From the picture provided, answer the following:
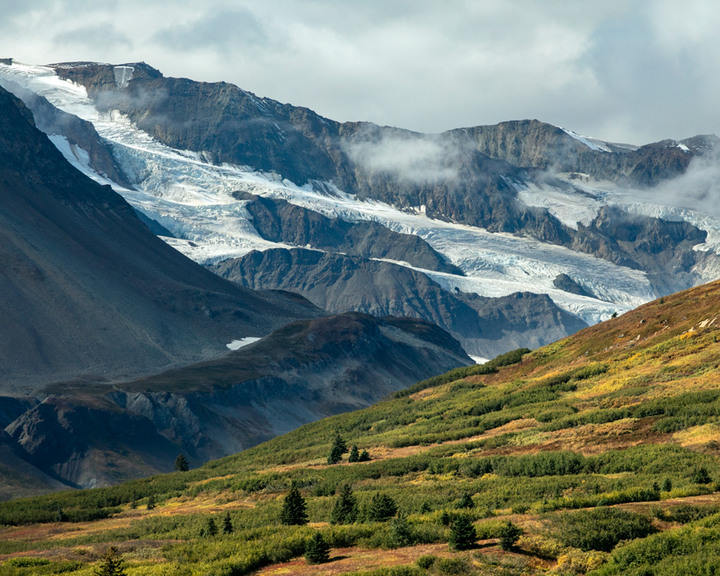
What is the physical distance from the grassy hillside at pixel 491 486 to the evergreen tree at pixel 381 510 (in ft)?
0.35

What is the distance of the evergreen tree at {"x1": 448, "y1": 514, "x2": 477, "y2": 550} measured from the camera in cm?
3192

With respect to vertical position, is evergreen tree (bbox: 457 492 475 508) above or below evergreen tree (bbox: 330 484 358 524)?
above

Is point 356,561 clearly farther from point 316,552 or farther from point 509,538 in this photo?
point 509,538

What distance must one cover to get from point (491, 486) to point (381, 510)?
7.85m

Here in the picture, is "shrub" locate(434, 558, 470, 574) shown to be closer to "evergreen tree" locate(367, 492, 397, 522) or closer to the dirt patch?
the dirt patch

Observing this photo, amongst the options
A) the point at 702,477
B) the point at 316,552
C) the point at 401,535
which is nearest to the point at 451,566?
the point at 401,535

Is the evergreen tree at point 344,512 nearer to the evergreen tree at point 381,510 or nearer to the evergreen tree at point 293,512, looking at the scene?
the evergreen tree at point 381,510

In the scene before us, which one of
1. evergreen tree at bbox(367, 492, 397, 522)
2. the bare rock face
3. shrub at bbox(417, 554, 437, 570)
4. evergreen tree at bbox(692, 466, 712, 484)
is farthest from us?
the bare rock face

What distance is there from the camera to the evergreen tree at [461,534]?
3192 centimetres

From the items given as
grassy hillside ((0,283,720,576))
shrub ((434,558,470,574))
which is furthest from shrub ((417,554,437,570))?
shrub ((434,558,470,574))

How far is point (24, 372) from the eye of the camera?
185750 mm

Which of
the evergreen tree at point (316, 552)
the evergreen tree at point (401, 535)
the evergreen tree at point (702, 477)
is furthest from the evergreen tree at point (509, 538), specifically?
the evergreen tree at point (702, 477)

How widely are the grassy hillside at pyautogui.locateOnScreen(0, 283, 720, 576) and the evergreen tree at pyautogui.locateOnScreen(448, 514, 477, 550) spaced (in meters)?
0.13

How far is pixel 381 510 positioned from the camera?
41719 mm
